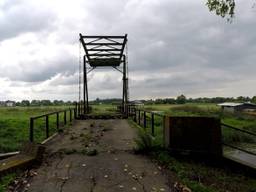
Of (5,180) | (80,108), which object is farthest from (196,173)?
(80,108)

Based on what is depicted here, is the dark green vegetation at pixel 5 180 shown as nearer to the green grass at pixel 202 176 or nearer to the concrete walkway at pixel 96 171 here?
the concrete walkway at pixel 96 171

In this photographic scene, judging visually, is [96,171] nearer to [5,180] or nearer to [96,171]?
[96,171]

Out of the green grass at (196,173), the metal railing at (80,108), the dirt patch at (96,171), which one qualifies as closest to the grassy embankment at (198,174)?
the green grass at (196,173)

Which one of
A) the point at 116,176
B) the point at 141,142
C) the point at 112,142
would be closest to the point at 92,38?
the point at 112,142

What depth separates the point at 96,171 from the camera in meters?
5.98

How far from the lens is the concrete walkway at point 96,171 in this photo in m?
5.09

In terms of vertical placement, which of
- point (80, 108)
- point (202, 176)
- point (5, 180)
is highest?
point (80, 108)

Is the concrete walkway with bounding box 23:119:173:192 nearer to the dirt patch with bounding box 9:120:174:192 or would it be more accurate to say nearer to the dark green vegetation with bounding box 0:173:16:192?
the dirt patch with bounding box 9:120:174:192

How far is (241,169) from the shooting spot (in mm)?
8203

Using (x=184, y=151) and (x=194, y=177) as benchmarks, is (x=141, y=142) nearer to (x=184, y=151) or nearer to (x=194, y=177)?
(x=184, y=151)

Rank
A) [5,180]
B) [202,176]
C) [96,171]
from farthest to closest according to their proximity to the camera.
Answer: [202,176] < [96,171] < [5,180]

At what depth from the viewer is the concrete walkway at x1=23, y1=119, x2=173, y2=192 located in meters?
5.09

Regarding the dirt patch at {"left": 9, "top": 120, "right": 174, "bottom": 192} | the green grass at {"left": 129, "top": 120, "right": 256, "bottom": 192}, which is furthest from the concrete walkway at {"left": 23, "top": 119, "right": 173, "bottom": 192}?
the green grass at {"left": 129, "top": 120, "right": 256, "bottom": 192}

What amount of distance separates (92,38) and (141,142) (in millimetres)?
10058
